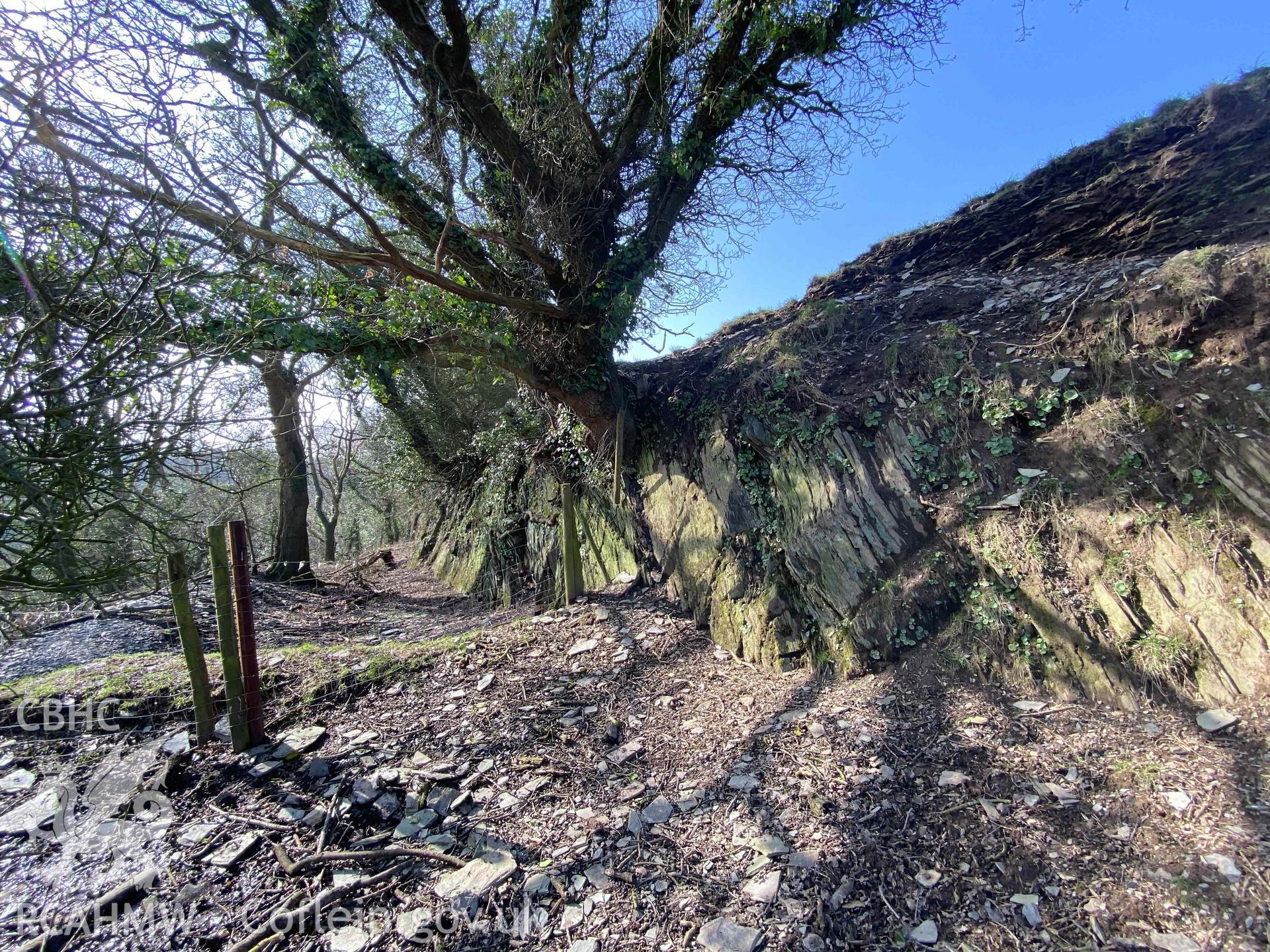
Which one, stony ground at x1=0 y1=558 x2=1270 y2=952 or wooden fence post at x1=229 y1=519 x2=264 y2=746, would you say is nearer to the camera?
stony ground at x1=0 y1=558 x2=1270 y2=952

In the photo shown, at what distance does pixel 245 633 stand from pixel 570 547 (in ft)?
9.46

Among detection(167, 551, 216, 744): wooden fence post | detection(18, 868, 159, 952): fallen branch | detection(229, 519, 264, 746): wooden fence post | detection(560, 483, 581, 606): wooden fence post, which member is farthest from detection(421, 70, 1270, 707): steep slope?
detection(18, 868, 159, 952): fallen branch

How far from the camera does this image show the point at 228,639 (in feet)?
11.0

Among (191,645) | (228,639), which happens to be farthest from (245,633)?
(191,645)

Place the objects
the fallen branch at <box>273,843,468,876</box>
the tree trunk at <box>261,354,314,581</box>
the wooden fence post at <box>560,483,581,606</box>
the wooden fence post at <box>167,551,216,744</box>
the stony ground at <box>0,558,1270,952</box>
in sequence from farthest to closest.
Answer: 1. the tree trunk at <box>261,354,314,581</box>
2. the wooden fence post at <box>560,483,581,606</box>
3. the wooden fence post at <box>167,551,216,744</box>
4. the fallen branch at <box>273,843,468,876</box>
5. the stony ground at <box>0,558,1270,952</box>

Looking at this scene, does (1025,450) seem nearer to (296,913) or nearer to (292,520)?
(296,913)

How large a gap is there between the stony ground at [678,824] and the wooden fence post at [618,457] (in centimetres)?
265

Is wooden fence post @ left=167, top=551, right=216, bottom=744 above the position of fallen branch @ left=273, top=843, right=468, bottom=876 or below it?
above

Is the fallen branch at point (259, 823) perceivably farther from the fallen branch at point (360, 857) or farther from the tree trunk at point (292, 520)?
the tree trunk at point (292, 520)

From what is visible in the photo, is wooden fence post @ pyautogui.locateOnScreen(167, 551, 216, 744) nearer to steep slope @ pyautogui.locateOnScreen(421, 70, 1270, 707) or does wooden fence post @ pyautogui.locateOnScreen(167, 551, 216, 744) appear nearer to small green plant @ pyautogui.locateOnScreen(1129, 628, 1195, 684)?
steep slope @ pyautogui.locateOnScreen(421, 70, 1270, 707)

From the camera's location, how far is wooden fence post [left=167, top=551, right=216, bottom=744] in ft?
10.6

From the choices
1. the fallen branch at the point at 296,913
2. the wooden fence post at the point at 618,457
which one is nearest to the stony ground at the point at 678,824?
the fallen branch at the point at 296,913

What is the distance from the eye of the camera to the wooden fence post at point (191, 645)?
3.24 meters

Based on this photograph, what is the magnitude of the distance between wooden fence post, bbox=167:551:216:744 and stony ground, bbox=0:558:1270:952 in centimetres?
21
